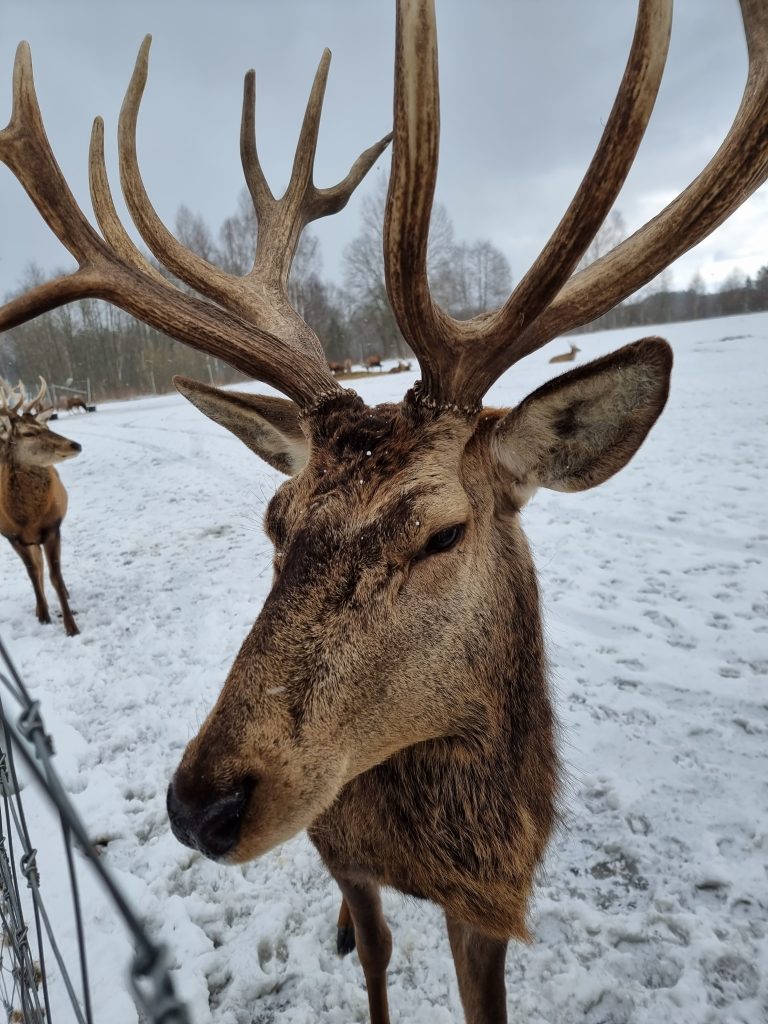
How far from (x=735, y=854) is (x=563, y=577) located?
125 inches

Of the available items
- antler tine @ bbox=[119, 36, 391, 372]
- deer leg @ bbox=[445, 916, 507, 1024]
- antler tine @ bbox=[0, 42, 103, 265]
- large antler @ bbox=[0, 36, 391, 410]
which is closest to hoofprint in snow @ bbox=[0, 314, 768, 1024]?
deer leg @ bbox=[445, 916, 507, 1024]

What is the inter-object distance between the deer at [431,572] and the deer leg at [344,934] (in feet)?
1.40

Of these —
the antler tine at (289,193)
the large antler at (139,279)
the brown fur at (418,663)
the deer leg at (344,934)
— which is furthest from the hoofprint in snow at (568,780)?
the antler tine at (289,193)

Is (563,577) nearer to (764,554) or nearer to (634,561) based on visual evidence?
(634,561)

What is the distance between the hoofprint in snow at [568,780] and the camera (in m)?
2.36

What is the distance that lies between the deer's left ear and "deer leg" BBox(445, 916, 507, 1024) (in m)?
1.61

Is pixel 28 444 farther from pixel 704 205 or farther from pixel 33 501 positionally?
pixel 704 205

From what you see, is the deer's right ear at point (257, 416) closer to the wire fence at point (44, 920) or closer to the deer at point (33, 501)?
the wire fence at point (44, 920)

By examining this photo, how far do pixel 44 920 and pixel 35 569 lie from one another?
4365 mm

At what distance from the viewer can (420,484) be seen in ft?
5.35

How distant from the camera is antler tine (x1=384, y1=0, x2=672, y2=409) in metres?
1.40

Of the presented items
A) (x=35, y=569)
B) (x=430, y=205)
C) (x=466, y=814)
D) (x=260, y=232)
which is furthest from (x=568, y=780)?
(x=35, y=569)

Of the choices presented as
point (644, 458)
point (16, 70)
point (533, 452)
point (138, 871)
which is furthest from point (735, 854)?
point (644, 458)

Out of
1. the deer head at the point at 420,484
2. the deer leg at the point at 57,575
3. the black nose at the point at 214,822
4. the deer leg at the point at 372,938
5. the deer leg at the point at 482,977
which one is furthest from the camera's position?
the deer leg at the point at 57,575
